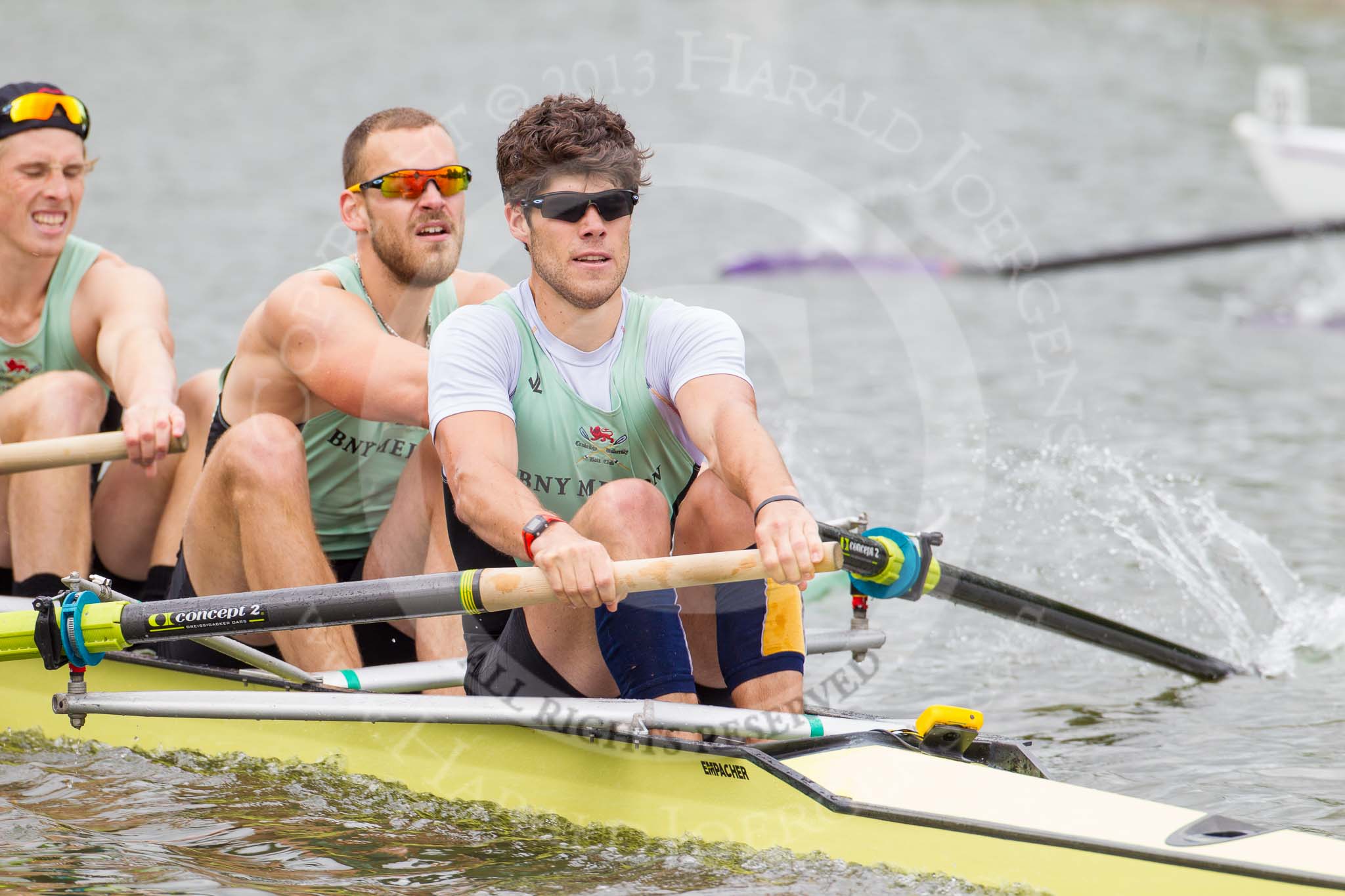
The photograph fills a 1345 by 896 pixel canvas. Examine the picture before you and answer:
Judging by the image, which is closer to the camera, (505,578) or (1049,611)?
(505,578)

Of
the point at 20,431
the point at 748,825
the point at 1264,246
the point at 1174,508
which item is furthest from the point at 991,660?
the point at 1264,246

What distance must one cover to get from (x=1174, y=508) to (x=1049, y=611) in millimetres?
1612

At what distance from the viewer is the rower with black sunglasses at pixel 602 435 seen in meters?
3.27

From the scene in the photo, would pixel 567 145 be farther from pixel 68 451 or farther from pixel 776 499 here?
pixel 68 451

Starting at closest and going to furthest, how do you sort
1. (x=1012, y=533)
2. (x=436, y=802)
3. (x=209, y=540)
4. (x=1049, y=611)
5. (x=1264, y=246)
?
(x=436, y=802) → (x=209, y=540) → (x=1049, y=611) → (x=1012, y=533) → (x=1264, y=246)

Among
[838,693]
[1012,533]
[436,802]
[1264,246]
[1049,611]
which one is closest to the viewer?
[436,802]

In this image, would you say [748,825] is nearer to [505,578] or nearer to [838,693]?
[505,578]

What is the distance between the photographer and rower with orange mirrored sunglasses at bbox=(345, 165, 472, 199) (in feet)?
13.5

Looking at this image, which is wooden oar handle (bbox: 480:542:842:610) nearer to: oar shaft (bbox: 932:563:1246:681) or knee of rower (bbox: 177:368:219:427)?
oar shaft (bbox: 932:563:1246:681)

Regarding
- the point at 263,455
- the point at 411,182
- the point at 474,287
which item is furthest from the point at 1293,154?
the point at 263,455

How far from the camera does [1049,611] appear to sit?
14.5 ft

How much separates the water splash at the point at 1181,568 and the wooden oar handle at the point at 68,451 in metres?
3.41

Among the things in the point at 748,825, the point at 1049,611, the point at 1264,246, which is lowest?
the point at 748,825

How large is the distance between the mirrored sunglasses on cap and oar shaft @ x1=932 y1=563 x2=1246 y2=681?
281cm
